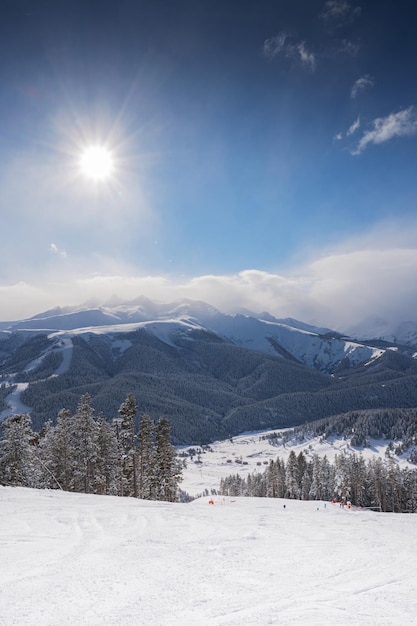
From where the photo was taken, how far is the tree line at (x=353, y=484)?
3054 inches

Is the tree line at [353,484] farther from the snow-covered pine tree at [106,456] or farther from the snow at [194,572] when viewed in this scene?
the snow at [194,572]

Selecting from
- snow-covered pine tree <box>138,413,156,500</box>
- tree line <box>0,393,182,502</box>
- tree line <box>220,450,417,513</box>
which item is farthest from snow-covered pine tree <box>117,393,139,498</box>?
tree line <box>220,450,417,513</box>

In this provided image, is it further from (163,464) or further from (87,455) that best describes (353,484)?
(87,455)

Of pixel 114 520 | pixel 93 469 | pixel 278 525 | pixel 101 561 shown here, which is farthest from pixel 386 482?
pixel 101 561

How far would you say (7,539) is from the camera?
42.4 feet

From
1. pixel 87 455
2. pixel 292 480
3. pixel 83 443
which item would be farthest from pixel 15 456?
pixel 292 480

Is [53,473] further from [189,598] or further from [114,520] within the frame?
[189,598]

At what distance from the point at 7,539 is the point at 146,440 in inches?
1391

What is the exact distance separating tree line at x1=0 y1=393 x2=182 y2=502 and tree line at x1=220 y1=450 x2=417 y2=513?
159 ft

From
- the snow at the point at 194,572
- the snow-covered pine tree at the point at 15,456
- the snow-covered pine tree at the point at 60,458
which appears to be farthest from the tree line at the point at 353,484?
the snow at the point at 194,572

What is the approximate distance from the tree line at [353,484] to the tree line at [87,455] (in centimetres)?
4852

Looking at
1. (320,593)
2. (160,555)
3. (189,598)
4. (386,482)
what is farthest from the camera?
(386,482)

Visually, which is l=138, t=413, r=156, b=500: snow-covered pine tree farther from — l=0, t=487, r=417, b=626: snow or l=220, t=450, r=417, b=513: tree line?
l=220, t=450, r=417, b=513: tree line

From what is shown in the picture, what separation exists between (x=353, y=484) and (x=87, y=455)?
66786 mm
